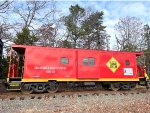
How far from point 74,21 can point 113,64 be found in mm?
34559

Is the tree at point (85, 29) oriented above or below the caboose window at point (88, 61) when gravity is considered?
above

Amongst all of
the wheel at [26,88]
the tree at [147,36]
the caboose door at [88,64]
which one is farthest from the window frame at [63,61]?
the tree at [147,36]

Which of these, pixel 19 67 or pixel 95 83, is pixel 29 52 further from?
pixel 95 83

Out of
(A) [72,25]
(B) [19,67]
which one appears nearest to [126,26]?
(A) [72,25]

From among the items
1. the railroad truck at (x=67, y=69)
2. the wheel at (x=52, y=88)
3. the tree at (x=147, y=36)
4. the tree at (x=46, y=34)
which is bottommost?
the wheel at (x=52, y=88)

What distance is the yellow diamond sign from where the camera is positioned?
19.4 meters

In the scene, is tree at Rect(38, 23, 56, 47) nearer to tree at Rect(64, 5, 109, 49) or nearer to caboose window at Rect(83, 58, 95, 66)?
tree at Rect(64, 5, 109, 49)

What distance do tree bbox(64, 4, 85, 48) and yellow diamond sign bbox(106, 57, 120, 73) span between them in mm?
29891

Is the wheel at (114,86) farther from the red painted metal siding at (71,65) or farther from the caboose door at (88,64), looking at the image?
the caboose door at (88,64)

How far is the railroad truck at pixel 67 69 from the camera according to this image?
1742 centimetres

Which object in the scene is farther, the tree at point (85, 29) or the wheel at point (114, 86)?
the tree at point (85, 29)

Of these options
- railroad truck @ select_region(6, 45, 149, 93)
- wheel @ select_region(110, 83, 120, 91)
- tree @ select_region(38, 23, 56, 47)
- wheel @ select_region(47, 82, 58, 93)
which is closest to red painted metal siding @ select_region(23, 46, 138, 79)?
railroad truck @ select_region(6, 45, 149, 93)

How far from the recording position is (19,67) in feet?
59.3

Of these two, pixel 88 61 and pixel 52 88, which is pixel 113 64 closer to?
pixel 88 61
